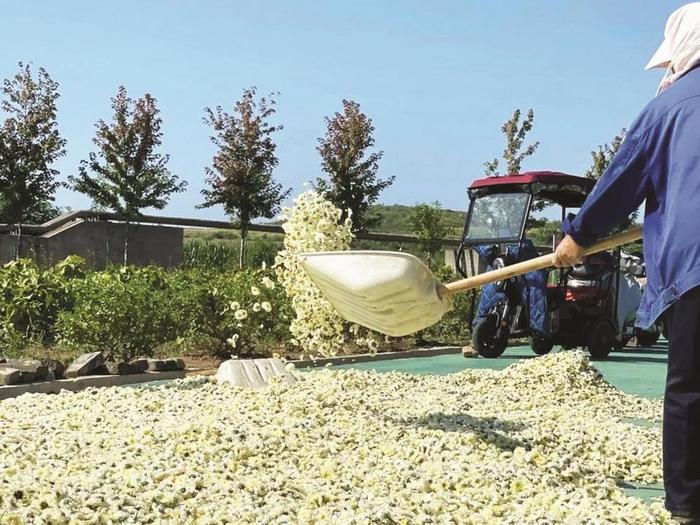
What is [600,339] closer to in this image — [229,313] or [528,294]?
[528,294]

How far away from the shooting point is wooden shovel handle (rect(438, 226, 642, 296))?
128 inches

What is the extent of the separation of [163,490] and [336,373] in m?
3.09

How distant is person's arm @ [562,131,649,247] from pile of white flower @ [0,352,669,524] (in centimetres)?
111

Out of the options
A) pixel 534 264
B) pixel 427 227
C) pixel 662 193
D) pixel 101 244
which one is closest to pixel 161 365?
pixel 534 264

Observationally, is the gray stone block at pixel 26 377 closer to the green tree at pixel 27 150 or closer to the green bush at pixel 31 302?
the green bush at pixel 31 302

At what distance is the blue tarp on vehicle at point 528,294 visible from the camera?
9891 millimetres

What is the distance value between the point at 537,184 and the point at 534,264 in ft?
22.0

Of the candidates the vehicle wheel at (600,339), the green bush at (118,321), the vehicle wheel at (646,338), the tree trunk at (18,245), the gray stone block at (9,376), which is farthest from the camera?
the tree trunk at (18,245)

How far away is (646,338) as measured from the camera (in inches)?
545

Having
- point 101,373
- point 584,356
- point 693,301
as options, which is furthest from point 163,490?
point 584,356

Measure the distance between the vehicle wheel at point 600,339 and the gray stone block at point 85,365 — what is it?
612cm

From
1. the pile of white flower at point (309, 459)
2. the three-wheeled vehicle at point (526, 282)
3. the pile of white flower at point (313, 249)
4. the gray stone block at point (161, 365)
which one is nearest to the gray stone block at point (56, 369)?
the gray stone block at point (161, 365)

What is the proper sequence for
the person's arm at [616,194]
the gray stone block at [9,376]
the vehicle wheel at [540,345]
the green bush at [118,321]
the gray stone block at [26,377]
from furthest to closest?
the vehicle wheel at [540,345]
the green bush at [118,321]
the gray stone block at [26,377]
the gray stone block at [9,376]
the person's arm at [616,194]

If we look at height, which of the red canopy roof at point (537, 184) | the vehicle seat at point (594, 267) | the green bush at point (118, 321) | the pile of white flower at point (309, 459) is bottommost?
the pile of white flower at point (309, 459)
